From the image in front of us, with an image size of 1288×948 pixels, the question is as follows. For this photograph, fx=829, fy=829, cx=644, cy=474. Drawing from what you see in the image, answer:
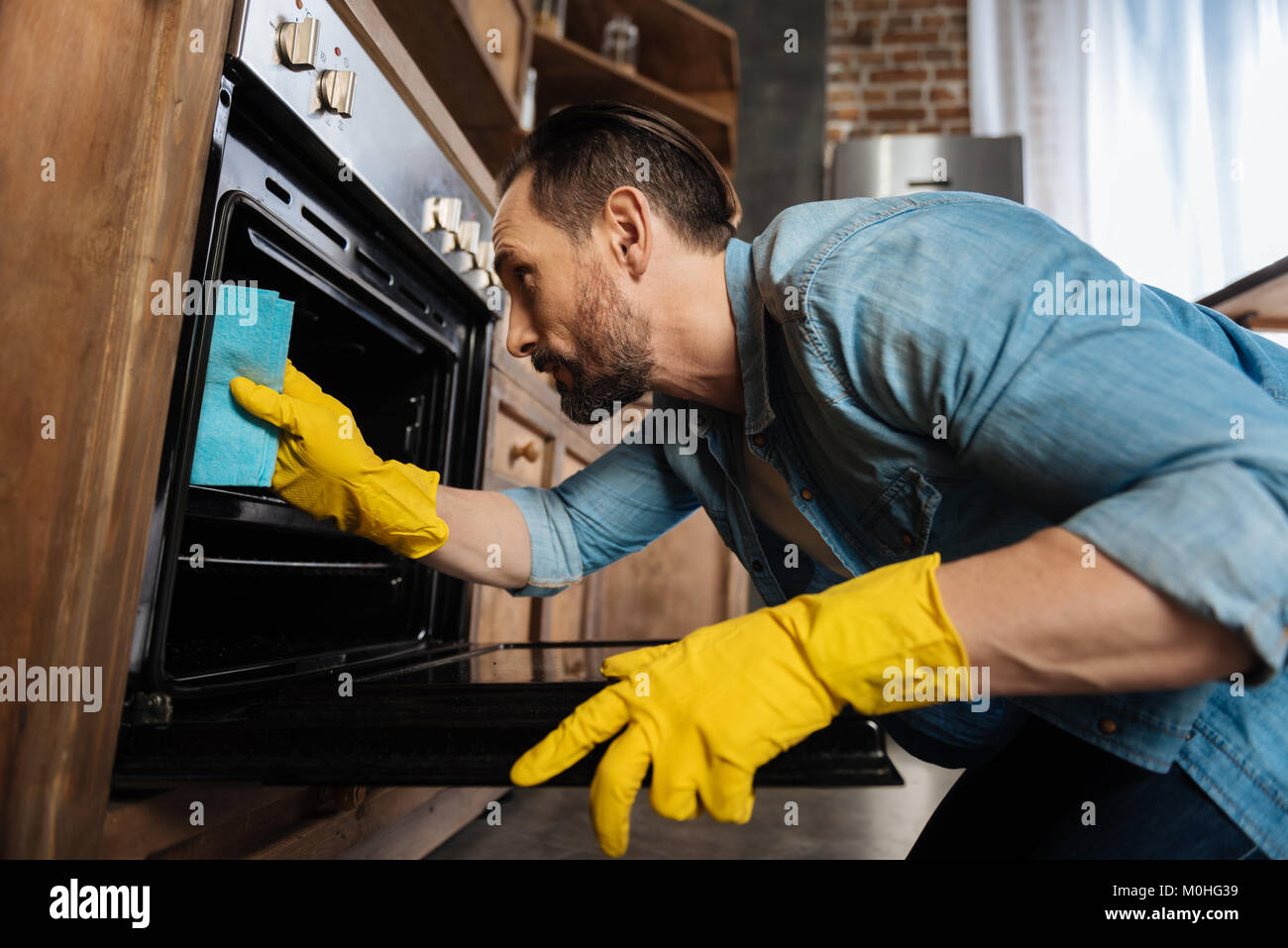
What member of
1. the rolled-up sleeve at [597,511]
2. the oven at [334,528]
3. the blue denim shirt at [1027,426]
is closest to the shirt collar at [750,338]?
the blue denim shirt at [1027,426]

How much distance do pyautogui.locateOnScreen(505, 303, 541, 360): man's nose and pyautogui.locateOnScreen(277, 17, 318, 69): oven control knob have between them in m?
0.35

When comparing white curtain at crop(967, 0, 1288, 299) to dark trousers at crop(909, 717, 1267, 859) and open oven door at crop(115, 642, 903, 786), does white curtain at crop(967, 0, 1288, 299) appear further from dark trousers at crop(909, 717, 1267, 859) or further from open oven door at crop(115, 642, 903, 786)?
open oven door at crop(115, 642, 903, 786)

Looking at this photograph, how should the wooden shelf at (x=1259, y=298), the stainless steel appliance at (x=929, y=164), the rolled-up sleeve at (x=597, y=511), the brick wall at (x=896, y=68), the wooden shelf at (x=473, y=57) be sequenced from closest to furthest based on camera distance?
the rolled-up sleeve at (x=597, y=511)
the wooden shelf at (x=1259, y=298)
the wooden shelf at (x=473, y=57)
the stainless steel appliance at (x=929, y=164)
the brick wall at (x=896, y=68)

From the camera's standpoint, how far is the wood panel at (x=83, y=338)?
0.62 m

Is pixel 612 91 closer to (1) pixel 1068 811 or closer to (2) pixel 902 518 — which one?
(2) pixel 902 518

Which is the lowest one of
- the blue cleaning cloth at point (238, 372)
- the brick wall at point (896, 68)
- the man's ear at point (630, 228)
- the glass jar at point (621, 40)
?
the blue cleaning cloth at point (238, 372)

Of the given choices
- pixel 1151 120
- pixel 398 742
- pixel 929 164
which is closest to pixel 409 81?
pixel 398 742

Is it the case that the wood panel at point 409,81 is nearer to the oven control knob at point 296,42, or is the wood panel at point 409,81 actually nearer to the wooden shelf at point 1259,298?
the oven control knob at point 296,42

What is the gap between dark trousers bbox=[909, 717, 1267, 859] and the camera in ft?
2.37

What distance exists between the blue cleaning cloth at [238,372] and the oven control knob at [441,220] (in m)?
0.38

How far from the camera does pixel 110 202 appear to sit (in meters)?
0.67

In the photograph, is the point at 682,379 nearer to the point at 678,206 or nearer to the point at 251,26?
the point at 678,206

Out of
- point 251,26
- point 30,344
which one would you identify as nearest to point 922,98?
point 251,26
